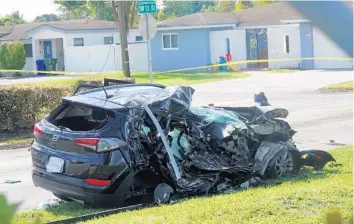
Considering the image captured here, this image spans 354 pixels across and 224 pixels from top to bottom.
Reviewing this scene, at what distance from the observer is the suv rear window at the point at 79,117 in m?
8.00

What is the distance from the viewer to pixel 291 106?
831 inches

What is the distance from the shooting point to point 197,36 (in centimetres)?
4422

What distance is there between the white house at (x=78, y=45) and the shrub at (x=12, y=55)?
7.47 ft

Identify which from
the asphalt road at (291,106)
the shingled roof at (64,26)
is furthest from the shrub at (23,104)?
the shingled roof at (64,26)

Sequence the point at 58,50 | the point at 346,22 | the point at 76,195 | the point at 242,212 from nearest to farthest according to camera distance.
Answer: the point at 346,22 < the point at 242,212 < the point at 76,195 < the point at 58,50

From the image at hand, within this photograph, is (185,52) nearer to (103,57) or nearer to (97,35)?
(103,57)

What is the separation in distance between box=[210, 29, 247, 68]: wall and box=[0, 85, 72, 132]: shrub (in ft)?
91.7

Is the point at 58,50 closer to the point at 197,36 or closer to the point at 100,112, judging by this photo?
the point at 197,36

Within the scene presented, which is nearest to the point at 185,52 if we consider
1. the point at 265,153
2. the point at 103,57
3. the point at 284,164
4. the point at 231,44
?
the point at 231,44

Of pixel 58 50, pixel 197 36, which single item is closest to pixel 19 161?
pixel 197 36

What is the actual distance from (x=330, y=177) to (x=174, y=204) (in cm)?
226

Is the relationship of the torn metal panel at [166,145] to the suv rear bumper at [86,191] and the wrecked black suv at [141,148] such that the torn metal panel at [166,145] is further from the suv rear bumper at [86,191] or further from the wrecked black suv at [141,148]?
the suv rear bumper at [86,191]

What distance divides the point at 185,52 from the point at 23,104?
2924 cm

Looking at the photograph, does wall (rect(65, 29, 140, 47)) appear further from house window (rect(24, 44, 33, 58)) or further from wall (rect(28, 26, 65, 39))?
house window (rect(24, 44, 33, 58))
